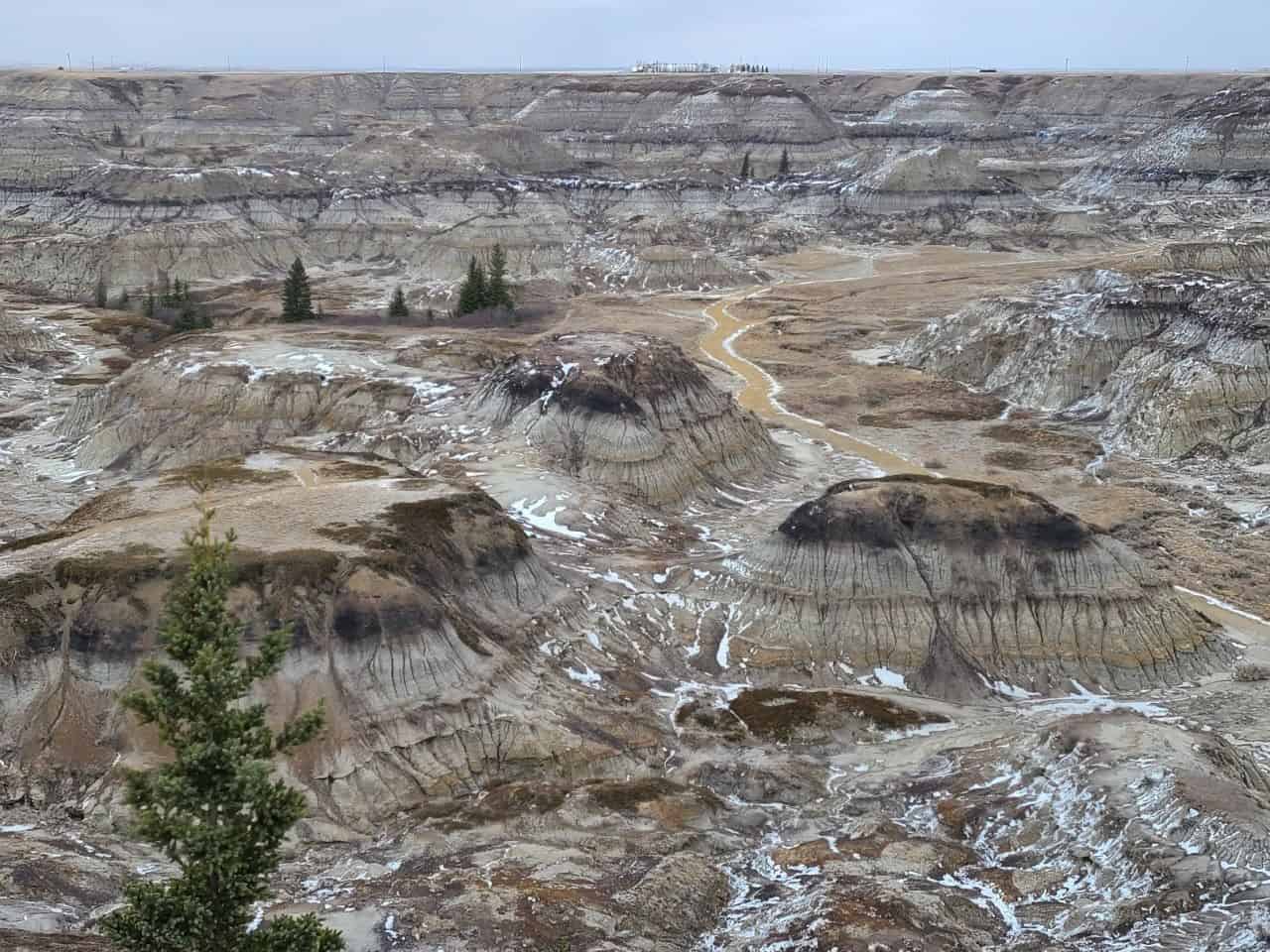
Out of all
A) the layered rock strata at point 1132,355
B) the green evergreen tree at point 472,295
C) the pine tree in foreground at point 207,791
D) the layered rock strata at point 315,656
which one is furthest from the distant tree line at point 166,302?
the pine tree in foreground at point 207,791

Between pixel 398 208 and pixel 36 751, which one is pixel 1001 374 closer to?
pixel 36 751

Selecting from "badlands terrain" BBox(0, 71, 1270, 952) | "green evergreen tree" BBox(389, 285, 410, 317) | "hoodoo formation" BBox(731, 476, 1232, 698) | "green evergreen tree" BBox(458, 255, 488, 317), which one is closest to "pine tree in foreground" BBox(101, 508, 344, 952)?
"badlands terrain" BBox(0, 71, 1270, 952)

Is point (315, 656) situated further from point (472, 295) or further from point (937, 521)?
point (472, 295)

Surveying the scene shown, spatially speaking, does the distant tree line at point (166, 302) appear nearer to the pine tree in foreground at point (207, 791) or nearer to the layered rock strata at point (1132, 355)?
the layered rock strata at point (1132, 355)

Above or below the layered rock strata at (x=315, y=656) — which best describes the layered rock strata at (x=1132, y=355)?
above

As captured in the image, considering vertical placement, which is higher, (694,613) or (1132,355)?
(1132,355)

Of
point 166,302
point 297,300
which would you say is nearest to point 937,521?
point 297,300
